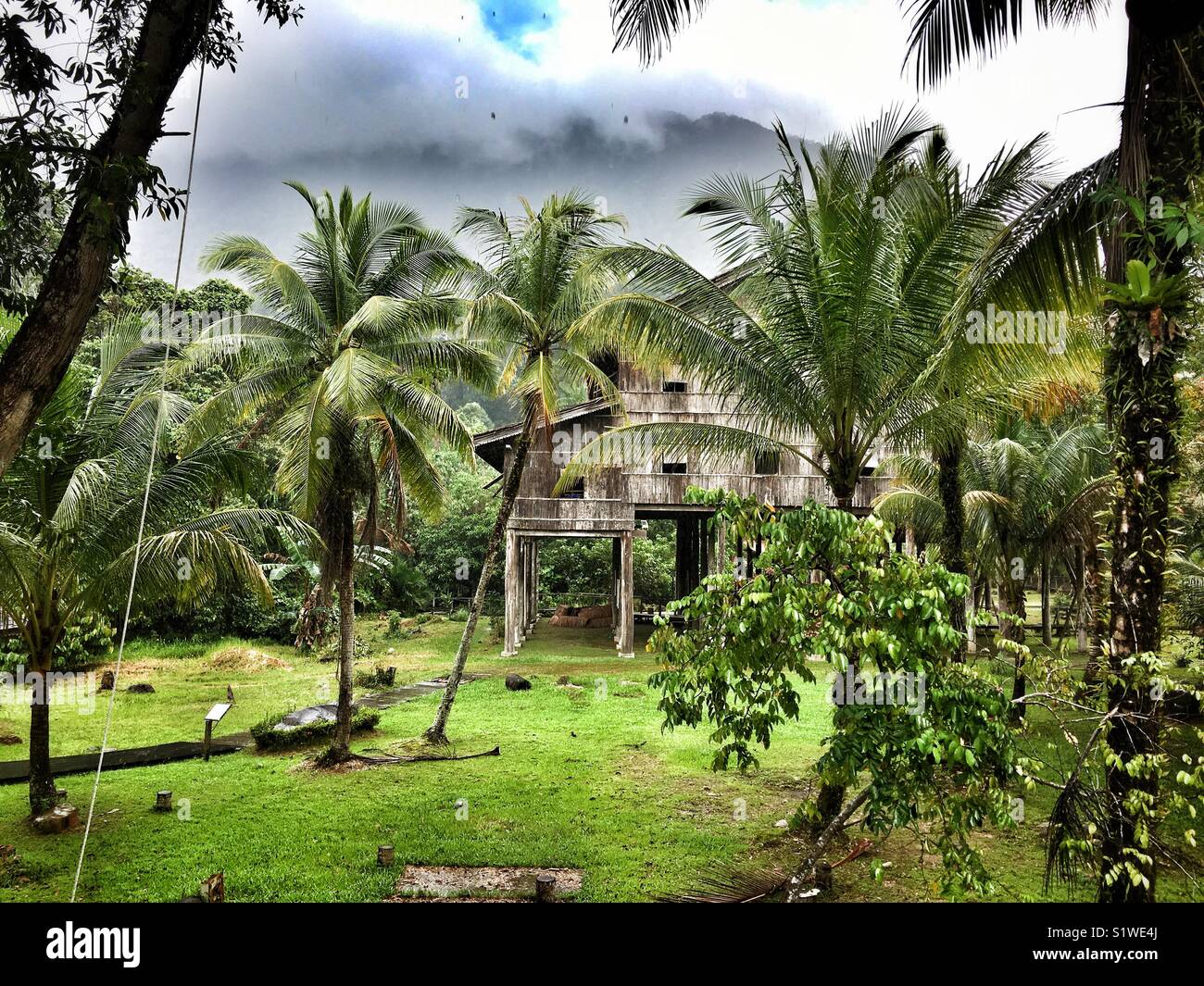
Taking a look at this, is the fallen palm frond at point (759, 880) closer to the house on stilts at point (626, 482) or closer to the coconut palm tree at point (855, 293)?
the coconut palm tree at point (855, 293)

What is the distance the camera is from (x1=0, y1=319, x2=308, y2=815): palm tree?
23.7ft

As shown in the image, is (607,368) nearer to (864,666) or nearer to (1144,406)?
(1144,406)

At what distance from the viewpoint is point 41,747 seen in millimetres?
7422

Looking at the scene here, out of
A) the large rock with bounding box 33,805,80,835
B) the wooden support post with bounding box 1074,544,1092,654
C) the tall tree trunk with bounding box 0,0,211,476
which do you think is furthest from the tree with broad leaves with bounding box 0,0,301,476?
the wooden support post with bounding box 1074,544,1092,654

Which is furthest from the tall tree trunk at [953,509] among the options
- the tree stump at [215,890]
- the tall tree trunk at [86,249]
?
the tall tree trunk at [86,249]

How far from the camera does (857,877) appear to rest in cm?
650

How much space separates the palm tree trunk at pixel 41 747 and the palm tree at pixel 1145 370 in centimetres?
857

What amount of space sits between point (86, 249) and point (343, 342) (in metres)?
5.24

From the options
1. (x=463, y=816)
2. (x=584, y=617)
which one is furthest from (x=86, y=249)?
(x=584, y=617)

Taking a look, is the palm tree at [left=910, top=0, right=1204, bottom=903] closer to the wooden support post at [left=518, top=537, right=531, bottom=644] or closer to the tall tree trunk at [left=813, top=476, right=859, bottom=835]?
the tall tree trunk at [left=813, top=476, right=859, bottom=835]

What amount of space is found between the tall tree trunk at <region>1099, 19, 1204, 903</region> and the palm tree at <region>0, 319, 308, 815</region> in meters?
7.12

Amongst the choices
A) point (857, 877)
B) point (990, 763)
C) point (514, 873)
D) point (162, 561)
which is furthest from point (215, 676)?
point (990, 763)

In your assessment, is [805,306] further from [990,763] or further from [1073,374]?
[990,763]

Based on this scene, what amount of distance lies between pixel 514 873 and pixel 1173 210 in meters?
6.38
